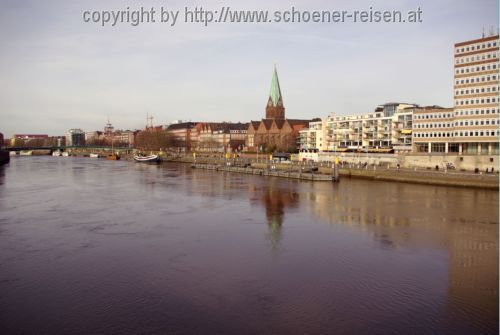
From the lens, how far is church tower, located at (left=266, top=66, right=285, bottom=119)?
13925 centimetres

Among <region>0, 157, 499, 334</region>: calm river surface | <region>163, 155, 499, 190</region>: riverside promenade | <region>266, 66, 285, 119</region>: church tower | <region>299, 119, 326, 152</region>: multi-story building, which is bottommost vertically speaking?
<region>0, 157, 499, 334</region>: calm river surface

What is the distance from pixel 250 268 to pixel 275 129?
4364 inches

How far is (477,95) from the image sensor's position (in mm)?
61938

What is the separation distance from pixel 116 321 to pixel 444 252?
17.3 m

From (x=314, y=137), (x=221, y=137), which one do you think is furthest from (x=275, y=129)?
(x=221, y=137)

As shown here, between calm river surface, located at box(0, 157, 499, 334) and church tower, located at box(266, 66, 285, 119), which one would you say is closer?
calm river surface, located at box(0, 157, 499, 334)

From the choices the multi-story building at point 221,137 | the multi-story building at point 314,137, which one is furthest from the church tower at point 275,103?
the multi-story building at point 314,137

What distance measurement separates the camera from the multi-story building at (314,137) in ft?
349

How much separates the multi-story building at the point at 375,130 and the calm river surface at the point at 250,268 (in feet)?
146

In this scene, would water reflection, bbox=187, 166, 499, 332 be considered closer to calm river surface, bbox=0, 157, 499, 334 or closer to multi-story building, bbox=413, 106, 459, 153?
calm river surface, bbox=0, 157, 499, 334

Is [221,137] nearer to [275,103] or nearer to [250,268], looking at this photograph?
[275,103]

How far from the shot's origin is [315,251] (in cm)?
2414

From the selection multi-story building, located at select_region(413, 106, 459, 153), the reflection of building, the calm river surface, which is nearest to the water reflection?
the reflection of building

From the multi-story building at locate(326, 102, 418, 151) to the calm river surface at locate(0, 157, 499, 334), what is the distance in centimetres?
4458
